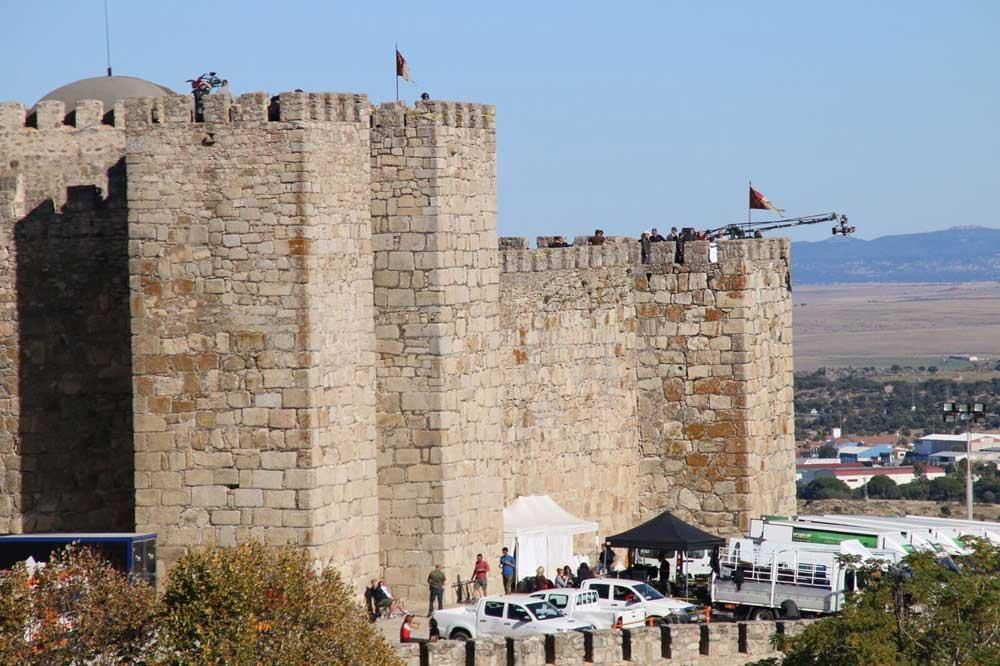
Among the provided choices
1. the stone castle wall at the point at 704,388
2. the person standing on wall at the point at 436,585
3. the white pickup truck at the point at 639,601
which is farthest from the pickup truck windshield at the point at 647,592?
the stone castle wall at the point at 704,388

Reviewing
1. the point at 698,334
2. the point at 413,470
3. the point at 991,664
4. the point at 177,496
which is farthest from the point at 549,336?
the point at 991,664

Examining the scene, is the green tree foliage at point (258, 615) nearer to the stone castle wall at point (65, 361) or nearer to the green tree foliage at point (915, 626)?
the green tree foliage at point (915, 626)

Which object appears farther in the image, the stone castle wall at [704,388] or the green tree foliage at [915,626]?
the stone castle wall at [704,388]

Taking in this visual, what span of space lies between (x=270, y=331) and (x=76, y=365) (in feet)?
11.6

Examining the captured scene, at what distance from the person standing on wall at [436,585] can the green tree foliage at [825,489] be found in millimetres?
35691

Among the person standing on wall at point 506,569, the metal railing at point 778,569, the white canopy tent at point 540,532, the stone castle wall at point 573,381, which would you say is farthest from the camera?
the stone castle wall at point 573,381

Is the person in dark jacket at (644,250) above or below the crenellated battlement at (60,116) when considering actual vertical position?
below

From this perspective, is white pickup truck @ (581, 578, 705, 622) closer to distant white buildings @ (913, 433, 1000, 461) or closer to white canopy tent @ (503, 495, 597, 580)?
white canopy tent @ (503, 495, 597, 580)

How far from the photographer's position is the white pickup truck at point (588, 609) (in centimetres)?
2875

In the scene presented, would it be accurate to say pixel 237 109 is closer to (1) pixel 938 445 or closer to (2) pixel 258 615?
(2) pixel 258 615

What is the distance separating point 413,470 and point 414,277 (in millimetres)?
2162

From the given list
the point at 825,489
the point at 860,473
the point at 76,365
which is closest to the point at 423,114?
the point at 76,365

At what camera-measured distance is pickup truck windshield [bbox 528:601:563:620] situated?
92.1 ft

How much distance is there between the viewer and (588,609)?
2889 cm
